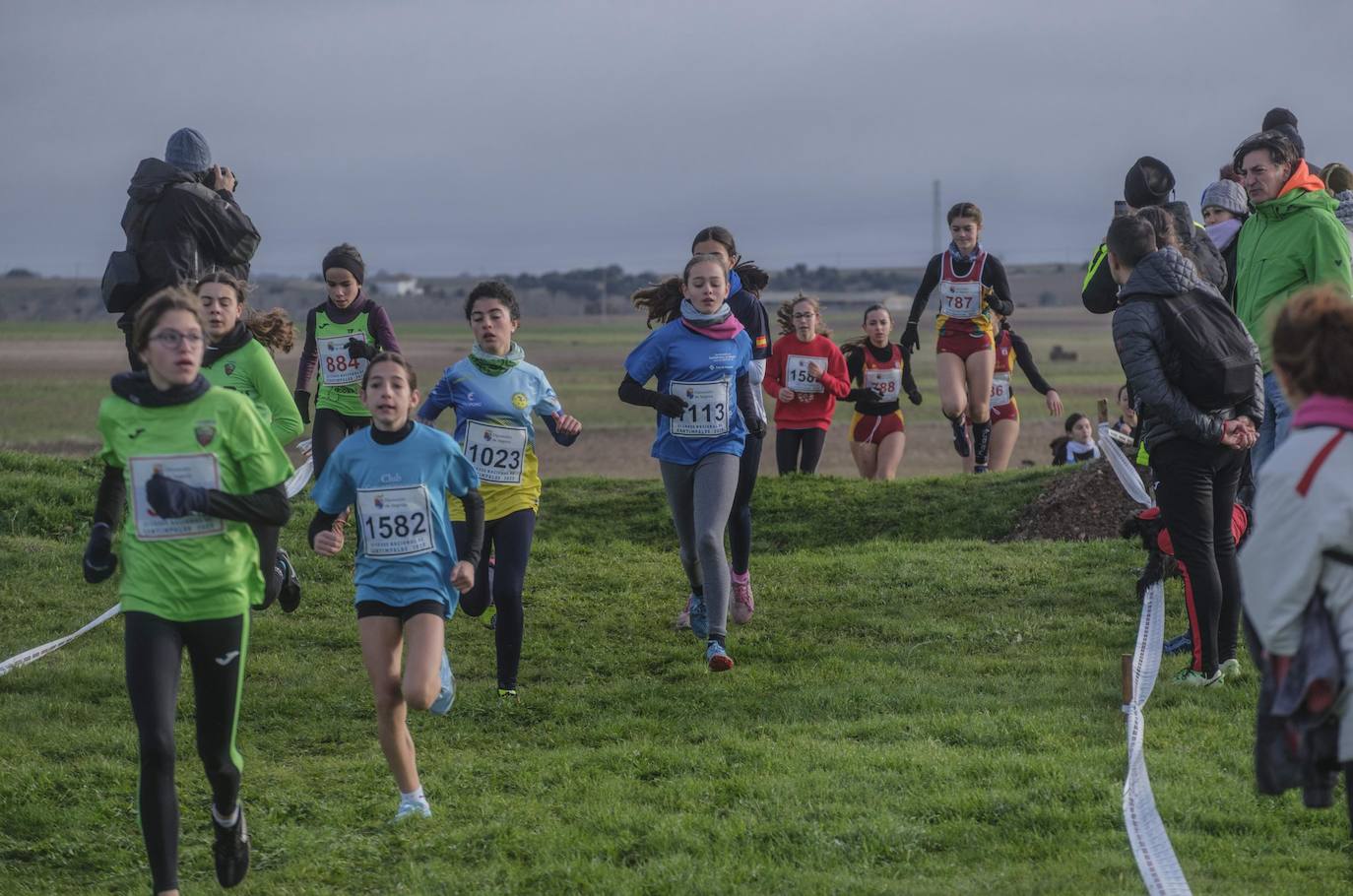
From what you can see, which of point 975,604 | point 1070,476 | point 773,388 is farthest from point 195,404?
point 1070,476

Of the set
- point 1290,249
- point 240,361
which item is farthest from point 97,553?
point 1290,249

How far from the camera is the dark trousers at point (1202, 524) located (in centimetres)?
787

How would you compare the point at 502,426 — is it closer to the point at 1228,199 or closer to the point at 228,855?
the point at 228,855

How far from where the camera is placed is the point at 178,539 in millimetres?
5770

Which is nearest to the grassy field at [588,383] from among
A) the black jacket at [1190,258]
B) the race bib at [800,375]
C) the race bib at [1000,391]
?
the race bib at [1000,391]

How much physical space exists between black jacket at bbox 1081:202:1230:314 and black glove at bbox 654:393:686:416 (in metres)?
2.19

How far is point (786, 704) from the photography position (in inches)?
335

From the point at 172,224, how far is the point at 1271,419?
613 centimetres

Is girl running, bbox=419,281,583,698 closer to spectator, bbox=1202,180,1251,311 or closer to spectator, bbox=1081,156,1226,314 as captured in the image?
spectator, bbox=1081,156,1226,314

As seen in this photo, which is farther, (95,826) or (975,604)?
(975,604)

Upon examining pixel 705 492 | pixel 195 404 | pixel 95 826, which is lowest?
pixel 95 826

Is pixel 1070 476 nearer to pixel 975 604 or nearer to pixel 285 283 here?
pixel 975 604

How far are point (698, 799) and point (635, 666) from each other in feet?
9.24

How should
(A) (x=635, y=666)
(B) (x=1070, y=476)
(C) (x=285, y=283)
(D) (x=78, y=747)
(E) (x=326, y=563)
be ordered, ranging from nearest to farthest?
(D) (x=78, y=747) → (A) (x=635, y=666) → (E) (x=326, y=563) → (B) (x=1070, y=476) → (C) (x=285, y=283)
